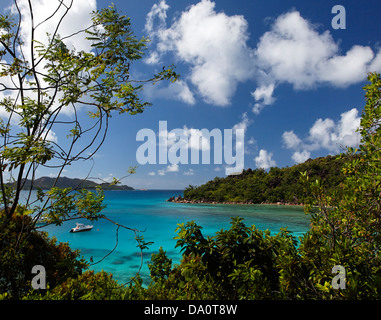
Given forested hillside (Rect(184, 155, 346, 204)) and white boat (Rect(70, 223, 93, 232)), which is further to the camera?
forested hillside (Rect(184, 155, 346, 204))

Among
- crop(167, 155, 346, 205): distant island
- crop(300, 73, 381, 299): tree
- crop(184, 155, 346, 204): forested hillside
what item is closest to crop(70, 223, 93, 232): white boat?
crop(300, 73, 381, 299): tree

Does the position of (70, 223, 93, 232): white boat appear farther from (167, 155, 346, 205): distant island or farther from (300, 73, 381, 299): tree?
(167, 155, 346, 205): distant island

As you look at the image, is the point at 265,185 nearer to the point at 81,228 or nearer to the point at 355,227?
the point at 81,228

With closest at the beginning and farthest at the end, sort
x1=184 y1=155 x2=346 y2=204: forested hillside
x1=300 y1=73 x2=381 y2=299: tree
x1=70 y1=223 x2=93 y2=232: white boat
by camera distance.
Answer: x1=300 y1=73 x2=381 y2=299: tree
x1=70 y1=223 x2=93 y2=232: white boat
x1=184 y1=155 x2=346 y2=204: forested hillside

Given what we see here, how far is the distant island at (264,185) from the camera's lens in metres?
49.1

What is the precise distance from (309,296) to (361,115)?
2492 mm

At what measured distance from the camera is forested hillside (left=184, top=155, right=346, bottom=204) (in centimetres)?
4901

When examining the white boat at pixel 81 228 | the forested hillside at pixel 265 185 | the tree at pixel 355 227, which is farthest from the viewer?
the forested hillside at pixel 265 185

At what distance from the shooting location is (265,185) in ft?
188

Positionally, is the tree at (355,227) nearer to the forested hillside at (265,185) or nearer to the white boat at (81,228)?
the white boat at (81,228)

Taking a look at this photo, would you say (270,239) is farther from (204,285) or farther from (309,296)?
(204,285)

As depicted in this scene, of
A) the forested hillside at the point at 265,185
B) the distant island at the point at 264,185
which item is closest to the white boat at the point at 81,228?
the distant island at the point at 264,185
